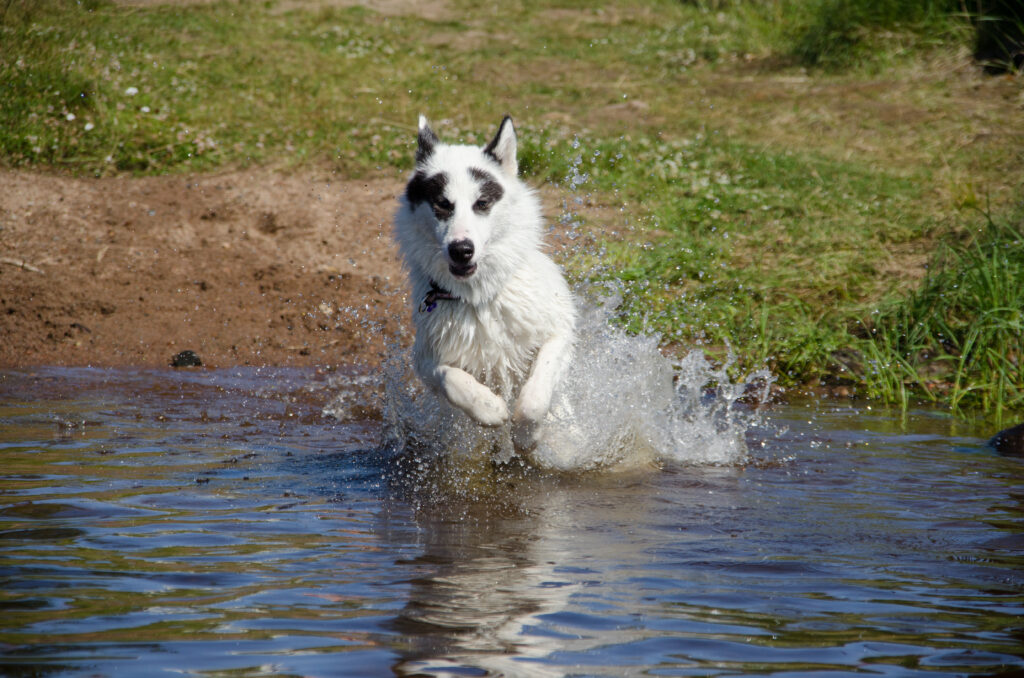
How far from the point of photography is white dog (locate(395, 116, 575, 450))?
17.2 feet

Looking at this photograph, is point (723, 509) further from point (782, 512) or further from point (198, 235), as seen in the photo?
point (198, 235)

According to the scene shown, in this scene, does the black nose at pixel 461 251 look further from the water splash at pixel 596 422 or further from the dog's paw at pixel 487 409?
the water splash at pixel 596 422

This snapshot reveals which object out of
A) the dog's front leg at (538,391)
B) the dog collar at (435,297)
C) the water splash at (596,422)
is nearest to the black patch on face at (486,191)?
the dog collar at (435,297)

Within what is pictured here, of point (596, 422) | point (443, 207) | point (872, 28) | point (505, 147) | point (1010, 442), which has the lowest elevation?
point (1010, 442)

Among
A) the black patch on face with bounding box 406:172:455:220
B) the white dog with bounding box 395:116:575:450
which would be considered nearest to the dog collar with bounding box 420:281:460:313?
the white dog with bounding box 395:116:575:450

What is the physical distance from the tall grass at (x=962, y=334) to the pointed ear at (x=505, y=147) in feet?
10.7

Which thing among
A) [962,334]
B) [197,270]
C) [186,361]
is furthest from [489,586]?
[197,270]

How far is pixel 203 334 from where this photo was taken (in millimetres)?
8461

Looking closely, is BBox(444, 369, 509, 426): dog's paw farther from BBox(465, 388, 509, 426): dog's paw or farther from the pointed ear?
the pointed ear

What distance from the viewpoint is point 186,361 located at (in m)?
8.09

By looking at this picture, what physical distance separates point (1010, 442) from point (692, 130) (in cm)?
650

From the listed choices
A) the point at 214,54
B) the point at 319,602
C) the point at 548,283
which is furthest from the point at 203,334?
the point at 214,54

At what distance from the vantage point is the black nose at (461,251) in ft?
16.5

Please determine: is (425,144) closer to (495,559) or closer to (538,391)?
(538,391)
